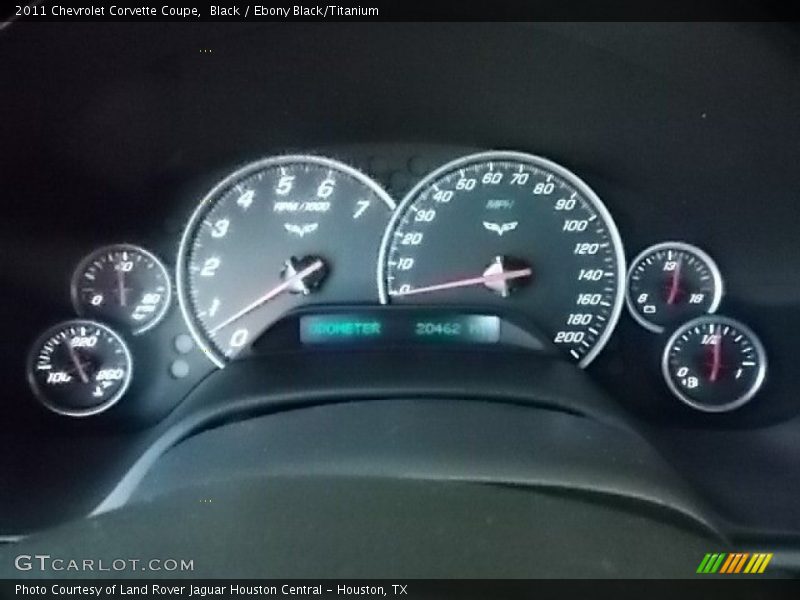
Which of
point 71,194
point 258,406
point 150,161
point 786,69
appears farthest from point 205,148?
point 786,69

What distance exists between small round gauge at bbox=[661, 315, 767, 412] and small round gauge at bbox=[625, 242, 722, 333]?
0.04 metres

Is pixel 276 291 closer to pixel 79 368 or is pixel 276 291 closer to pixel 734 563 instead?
pixel 79 368

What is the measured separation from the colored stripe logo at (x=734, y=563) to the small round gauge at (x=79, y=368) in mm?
1439

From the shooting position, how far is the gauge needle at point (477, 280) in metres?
2.79

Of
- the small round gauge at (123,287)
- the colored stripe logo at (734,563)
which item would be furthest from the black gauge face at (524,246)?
the colored stripe logo at (734,563)

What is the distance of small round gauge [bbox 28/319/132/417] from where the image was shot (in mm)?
2824

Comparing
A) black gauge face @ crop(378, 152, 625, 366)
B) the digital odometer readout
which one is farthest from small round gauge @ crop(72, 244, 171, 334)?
black gauge face @ crop(378, 152, 625, 366)

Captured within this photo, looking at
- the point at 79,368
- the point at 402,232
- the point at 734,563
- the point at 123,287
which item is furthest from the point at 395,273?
the point at 734,563

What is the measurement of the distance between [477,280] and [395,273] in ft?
0.63

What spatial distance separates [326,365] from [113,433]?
0.59m

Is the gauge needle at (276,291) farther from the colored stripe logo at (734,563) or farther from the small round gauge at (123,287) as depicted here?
the colored stripe logo at (734,563)

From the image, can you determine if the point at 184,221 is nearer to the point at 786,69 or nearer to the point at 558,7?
the point at 558,7

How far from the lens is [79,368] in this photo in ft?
9.27

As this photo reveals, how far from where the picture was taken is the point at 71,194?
110 inches
